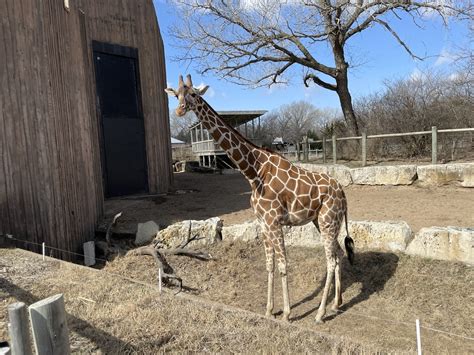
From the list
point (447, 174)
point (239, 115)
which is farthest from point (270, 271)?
point (239, 115)

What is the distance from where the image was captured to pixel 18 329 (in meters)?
1.99

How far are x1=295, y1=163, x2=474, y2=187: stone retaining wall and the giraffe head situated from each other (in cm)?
834

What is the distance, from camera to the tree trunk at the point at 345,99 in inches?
658

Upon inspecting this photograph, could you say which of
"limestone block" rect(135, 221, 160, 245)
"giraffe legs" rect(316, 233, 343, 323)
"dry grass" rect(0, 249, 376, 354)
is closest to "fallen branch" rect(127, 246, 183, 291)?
"limestone block" rect(135, 221, 160, 245)

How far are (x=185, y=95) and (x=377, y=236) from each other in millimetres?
3952

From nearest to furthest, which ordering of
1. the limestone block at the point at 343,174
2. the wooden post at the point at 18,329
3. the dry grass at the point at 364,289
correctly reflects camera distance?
1. the wooden post at the point at 18,329
2. the dry grass at the point at 364,289
3. the limestone block at the point at 343,174

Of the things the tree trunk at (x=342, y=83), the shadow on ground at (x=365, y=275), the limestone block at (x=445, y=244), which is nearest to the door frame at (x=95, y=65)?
the shadow on ground at (x=365, y=275)

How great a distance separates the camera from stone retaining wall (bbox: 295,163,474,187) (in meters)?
9.71

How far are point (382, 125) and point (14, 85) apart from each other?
1336 centimetres

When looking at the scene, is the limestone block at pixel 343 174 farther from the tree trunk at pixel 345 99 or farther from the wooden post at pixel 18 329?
the wooden post at pixel 18 329

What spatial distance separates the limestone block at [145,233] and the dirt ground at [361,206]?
1.48ft

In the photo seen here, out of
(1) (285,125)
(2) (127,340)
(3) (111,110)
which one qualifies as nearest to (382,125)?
(3) (111,110)

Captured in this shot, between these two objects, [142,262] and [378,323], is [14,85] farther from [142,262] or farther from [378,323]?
[378,323]

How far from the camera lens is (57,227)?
6527 millimetres
